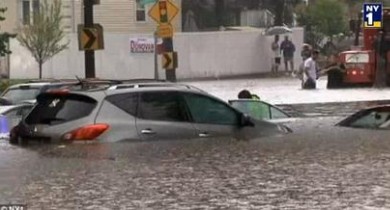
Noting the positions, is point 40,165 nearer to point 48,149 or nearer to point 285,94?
point 48,149

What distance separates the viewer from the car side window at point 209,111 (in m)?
13.1

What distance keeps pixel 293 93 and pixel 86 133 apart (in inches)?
Result: 819

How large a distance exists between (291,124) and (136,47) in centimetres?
2667

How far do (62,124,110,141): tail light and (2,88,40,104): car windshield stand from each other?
9.62 metres

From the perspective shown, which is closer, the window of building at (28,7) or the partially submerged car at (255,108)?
the partially submerged car at (255,108)

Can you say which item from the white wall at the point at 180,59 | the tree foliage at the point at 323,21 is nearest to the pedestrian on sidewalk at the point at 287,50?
the white wall at the point at 180,59

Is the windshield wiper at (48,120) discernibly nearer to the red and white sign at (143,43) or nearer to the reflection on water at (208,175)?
the reflection on water at (208,175)

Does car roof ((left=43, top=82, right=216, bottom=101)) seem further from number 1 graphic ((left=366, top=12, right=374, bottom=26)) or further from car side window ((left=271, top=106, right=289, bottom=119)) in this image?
number 1 graphic ((left=366, top=12, right=374, bottom=26))

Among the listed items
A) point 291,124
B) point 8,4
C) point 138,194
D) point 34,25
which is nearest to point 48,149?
point 138,194

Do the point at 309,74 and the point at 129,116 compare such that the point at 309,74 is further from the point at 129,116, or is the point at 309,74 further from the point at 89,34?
the point at 129,116

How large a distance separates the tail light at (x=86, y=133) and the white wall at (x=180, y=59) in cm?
3011

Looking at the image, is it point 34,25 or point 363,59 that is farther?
point 34,25

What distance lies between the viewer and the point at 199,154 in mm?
12852

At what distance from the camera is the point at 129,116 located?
40.9 ft
